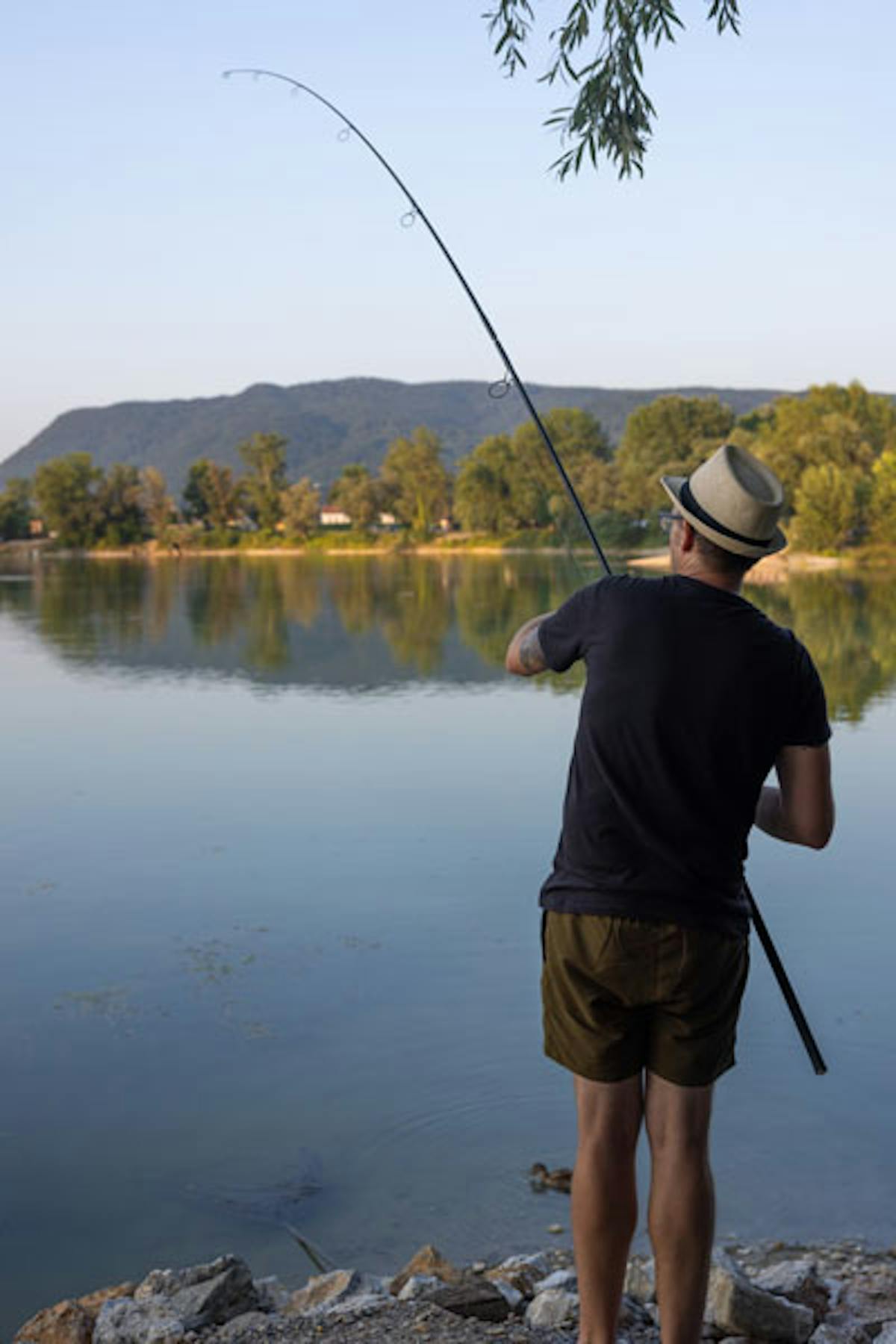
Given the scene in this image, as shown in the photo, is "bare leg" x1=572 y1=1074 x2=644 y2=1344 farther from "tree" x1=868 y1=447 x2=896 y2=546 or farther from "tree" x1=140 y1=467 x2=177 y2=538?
"tree" x1=140 y1=467 x2=177 y2=538

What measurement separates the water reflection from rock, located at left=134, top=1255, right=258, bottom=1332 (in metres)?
12.4

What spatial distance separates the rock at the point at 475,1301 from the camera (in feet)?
10.4

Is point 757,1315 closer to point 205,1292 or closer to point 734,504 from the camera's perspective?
point 205,1292

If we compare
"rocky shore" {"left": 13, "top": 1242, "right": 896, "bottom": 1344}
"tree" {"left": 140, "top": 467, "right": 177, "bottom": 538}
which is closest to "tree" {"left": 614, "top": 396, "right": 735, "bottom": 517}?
"tree" {"left": 140, "top": 467, "right": 177, "bottom": 538}

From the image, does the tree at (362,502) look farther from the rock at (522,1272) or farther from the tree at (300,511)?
the rock at (522,1272)

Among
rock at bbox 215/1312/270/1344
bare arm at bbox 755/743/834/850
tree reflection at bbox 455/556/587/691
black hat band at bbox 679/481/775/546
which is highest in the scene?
black hat band at bbox 679/481/775/546

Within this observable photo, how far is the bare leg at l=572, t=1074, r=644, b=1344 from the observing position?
255 cm

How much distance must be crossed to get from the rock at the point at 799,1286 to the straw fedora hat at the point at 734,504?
1769 millimetres

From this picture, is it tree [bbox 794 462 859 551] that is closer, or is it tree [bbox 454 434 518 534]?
tree [bbox 794 462 859 551]

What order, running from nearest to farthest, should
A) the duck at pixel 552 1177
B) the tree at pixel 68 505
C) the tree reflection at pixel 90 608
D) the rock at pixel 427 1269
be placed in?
the rock at pixel 427 1269
the duck at pixel 552 1177
the tree reflection at pixel 90 608
the tree at pixel 68 505

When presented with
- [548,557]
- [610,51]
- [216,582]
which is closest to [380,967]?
[610,51]

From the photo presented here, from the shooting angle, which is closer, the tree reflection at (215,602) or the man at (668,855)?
the man at (668,855)

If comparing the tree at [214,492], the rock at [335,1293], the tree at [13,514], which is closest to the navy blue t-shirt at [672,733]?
the rock at [335,1293]

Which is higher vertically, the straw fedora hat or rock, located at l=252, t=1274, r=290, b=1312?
the straw fedora hat
